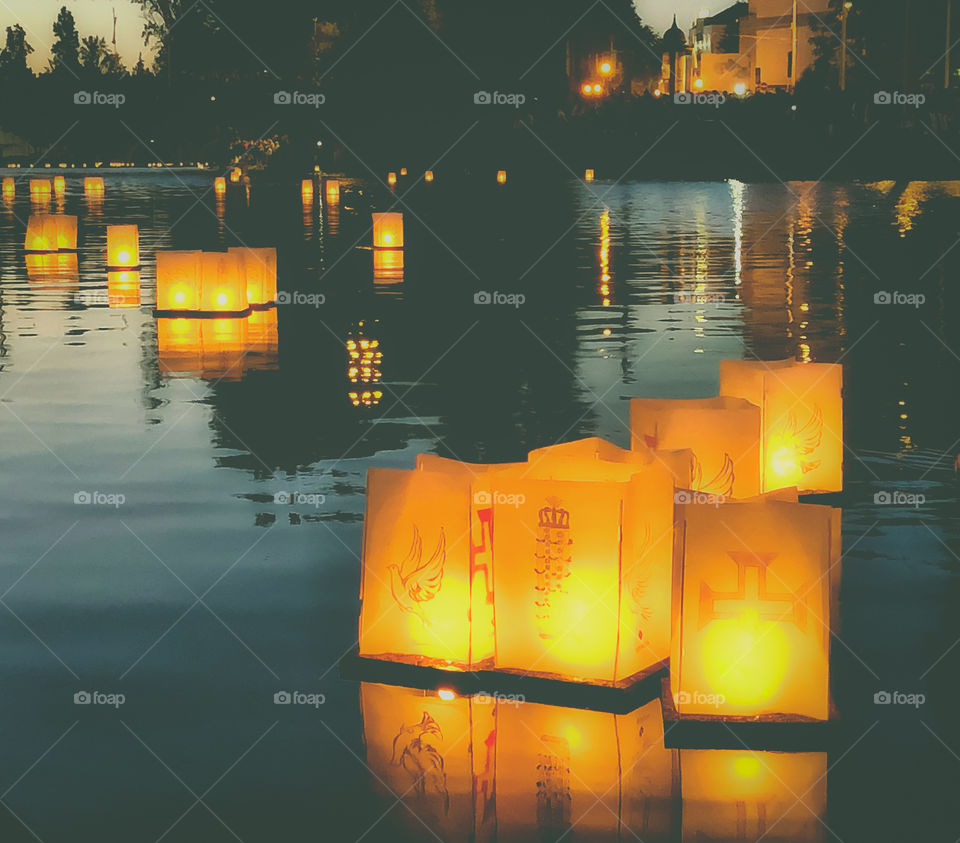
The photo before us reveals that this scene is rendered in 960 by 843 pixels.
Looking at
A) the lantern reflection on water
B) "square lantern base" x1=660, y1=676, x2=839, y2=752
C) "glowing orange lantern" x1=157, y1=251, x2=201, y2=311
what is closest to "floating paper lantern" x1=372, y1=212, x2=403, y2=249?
"glowing orange lantern" x1=157, y1=251, x2=201, y2=311

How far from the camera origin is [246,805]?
5.21 m

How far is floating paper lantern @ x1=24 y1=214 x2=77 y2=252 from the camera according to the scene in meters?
29.1

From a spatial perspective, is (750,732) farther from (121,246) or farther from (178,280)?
(121,246)

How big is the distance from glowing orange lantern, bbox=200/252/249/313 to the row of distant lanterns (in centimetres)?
1267

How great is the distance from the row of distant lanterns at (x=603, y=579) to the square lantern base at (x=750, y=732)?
4cm

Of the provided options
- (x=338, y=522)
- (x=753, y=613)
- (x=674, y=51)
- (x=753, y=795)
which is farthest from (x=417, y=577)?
(x=674, y=51)

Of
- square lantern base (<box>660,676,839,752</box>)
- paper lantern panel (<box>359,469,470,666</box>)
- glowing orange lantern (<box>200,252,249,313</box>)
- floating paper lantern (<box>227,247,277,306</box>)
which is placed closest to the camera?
square lantern base (<box>660,676,839,752</box>)

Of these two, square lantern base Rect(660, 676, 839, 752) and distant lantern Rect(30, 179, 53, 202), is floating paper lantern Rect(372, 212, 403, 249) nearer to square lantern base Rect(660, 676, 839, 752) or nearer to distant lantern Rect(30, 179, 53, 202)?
square lantern base Rect(660, 676, 839, 752)

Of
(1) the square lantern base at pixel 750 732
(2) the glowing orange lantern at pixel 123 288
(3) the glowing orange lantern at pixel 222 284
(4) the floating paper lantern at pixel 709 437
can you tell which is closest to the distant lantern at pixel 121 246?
(2) the glowing orange lantern at pixel 123 288

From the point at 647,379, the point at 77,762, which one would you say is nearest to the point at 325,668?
the point at 77,762

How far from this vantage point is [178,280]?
63.5 feet

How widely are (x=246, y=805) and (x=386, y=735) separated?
2.59 feet

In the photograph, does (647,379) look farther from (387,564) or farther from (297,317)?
(387,564)

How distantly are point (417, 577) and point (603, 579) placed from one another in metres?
0.72
